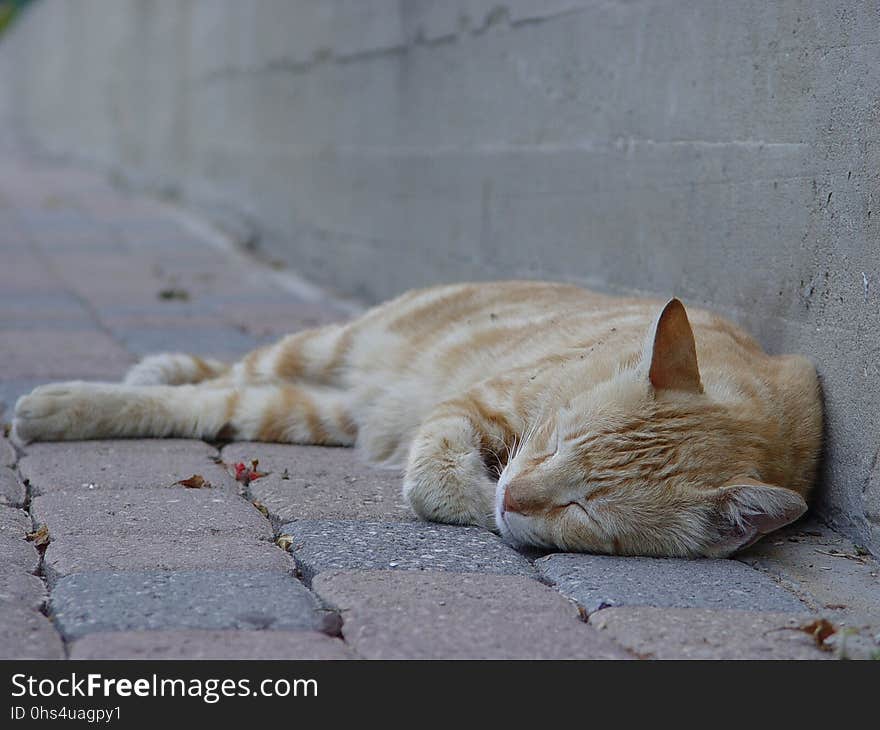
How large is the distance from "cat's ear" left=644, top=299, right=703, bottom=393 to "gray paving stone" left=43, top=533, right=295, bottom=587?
38.2 inches

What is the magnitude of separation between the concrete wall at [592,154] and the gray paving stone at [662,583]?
0.46 metres

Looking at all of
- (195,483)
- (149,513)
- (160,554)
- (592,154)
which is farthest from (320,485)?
(592,154)

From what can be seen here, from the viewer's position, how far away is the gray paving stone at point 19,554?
2.67 m

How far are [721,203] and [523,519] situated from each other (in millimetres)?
1399

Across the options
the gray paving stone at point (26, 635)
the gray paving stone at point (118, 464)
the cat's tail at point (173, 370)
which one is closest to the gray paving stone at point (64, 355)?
the cat's tail at point (173, 370)

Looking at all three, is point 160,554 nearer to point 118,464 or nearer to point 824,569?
point 118,464

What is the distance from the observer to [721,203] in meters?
3.82

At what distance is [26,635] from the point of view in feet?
7.43

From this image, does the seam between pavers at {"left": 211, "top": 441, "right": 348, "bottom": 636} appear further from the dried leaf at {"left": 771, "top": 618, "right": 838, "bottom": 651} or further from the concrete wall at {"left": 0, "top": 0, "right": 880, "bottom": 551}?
the concrete wall at {"left": 0, "top": 0, "right": 880, "bottom": 551}

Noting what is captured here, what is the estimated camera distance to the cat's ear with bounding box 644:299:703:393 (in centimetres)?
290

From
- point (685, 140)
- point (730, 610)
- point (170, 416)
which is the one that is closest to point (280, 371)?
point (170, 416)

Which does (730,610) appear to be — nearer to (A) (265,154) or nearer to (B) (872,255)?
(B) (872,255)

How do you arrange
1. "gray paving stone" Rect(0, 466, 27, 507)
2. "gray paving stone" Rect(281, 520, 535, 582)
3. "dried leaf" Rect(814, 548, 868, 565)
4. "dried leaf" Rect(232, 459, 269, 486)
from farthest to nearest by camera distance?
"dried leaf" Rect(232, 459, 269, 486)
"gray paving stone" Rect(0, 466, 27, 507)
"dried leaf" Rect(814, 548, 868, 565)
"gray paving stone" Rect(281, 520, 535, 582)

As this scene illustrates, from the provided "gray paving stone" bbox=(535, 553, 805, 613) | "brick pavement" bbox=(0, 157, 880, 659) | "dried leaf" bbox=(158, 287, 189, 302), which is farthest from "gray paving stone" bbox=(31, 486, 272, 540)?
"dried leaf" bbox=(158, 287, 189, 302)
